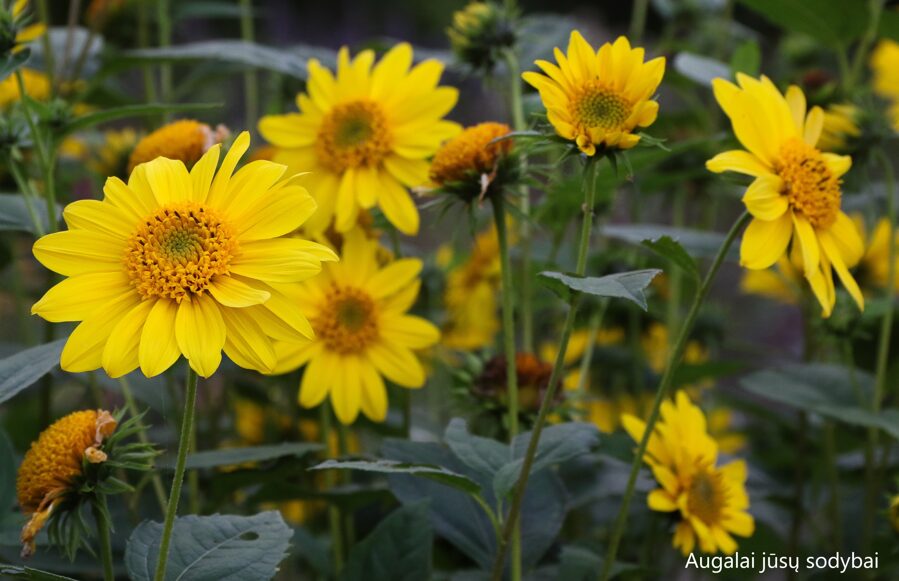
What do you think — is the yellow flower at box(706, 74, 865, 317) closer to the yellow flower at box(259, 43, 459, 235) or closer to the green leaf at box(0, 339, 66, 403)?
the yellow flower at box(259, 43, 459, 235)

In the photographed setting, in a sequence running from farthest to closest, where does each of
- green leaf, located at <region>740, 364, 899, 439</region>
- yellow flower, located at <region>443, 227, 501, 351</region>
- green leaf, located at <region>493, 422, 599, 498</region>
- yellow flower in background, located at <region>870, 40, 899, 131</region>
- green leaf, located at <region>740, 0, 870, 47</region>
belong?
yellow flower in background, located at <region>870, 40, 899, 131</region>
yellow flower, located at <region>443, 227, 501, 351</region>
green leaf, located at <region>740, 0, 870, 47</region>
green leaf, located at <region>740, 364, 899, 439</region>
green leaf, located at <region>493, 422, 599, 498</region>

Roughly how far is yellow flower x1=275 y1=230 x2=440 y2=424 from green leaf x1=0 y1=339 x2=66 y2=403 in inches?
7.8

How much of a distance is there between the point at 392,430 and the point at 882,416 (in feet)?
1.44

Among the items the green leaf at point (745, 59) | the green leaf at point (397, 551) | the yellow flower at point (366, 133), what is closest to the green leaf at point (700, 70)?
the green leaf at point (745, 59)

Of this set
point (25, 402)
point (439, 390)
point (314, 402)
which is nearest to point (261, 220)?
point (314, 402)

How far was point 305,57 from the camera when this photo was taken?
3.54ft

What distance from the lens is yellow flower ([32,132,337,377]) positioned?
0.54 meters

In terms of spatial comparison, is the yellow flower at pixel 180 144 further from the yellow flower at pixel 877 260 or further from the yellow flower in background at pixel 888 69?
the yellow flower in background at pixel 888 69

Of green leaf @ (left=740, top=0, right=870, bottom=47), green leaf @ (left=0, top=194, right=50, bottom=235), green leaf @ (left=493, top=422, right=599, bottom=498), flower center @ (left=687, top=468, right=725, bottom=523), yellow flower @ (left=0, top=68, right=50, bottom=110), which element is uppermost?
green leaf @ (left=740, top=0, right=870, bottom=47)

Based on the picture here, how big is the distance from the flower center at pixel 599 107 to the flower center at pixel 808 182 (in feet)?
0.36

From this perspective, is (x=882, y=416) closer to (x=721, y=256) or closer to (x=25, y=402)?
(x=721, y=256)

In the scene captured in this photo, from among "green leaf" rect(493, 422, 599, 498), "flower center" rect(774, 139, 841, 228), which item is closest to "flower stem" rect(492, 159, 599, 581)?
"green leaf" rect(493, 422, 599, 498)

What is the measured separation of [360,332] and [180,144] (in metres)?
0.19

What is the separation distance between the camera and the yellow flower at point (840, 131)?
90 centimetres
